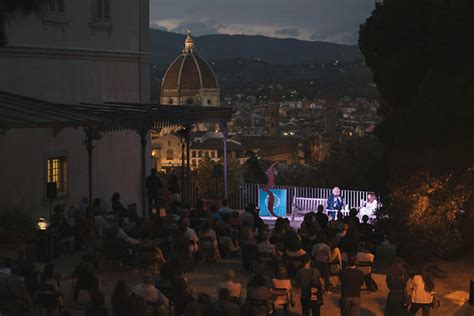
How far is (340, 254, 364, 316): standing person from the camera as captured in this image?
12.3m

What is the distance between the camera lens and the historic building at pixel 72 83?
22922mm

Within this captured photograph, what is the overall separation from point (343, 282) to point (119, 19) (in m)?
17.0

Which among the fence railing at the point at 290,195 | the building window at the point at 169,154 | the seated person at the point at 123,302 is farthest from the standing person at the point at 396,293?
the building window at the point at 169,154

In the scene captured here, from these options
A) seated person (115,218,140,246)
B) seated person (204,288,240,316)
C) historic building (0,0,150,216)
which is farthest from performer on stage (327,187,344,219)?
seated person (204,288,240,316)

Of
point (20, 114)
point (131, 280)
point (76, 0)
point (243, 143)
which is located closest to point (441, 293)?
point (131, 280)

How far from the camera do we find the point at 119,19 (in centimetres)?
2744

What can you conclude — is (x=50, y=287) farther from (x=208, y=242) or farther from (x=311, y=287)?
(x=208, y=242)

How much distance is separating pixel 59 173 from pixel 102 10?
205 inches

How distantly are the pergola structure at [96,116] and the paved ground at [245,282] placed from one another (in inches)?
110

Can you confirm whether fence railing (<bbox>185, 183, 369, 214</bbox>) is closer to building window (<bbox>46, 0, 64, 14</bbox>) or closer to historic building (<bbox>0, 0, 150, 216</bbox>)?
historic building (<bbox>0, 0, 150, 216</bbox>)

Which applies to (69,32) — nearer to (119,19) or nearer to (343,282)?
(119,19)

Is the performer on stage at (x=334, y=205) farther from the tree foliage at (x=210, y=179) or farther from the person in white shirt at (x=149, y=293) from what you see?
the person in white shirt at (x=149, y=293)

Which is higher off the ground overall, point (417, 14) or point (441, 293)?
point (417, 14)

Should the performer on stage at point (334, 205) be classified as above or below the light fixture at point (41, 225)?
above
